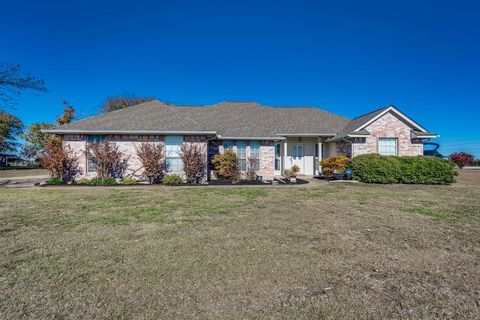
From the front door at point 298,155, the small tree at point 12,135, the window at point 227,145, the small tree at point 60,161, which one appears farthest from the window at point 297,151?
the small tree at point 12,135

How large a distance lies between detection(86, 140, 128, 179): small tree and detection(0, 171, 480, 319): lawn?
21.9ft

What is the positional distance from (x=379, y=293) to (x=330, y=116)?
21.1 m

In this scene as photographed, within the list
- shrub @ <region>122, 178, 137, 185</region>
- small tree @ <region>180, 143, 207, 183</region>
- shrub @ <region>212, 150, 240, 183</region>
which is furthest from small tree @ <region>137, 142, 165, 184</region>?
shrub @ <region>212, 150, 240, 183</region>

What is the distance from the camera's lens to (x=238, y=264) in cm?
391

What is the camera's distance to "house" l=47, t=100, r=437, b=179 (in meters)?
14.5

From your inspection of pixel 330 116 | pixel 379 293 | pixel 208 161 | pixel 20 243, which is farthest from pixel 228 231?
pixel 330 116

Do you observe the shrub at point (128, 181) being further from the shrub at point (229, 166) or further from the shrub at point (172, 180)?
the shrub at point (229, 166)

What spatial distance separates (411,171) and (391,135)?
3717 mm

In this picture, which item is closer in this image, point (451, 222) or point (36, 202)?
point (451, 222)

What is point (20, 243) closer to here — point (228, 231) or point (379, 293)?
point (228, 231)

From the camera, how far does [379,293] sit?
3.16 metres

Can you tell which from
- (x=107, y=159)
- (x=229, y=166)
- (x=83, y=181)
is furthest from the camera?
(x=229, y=166)

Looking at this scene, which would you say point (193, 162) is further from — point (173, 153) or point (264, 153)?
point (264, 153)

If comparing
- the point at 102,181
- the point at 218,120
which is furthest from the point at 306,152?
the point at 102,181
